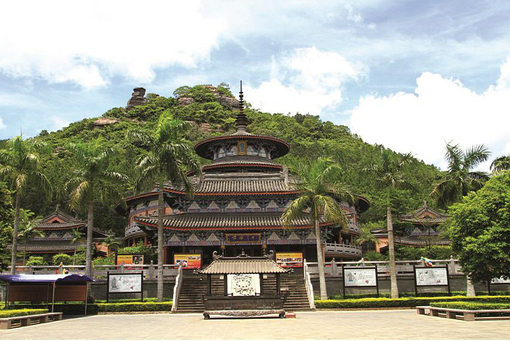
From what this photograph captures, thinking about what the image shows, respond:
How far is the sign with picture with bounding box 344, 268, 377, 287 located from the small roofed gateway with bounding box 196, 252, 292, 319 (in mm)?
6370

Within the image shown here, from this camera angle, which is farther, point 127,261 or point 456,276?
point 127,261

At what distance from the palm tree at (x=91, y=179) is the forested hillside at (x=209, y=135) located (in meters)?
31.5

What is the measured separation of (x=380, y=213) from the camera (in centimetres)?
7962

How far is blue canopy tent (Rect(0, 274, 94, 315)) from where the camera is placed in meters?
26.2

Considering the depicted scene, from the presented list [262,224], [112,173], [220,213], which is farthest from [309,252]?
[112,173]

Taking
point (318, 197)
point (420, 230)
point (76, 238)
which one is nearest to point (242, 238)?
point (318, 197)

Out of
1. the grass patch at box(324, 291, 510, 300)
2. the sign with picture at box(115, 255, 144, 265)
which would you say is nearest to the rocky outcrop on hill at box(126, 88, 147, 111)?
the sign with picture at box(115, 255, 144, 265)

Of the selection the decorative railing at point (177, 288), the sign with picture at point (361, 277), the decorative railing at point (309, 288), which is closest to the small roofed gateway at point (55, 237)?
the decorative railing at point (177, 288)

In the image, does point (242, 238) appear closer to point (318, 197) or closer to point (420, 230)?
point (318, 197)

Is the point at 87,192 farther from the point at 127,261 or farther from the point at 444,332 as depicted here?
the point at 444,332

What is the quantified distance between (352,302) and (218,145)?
26.7 m

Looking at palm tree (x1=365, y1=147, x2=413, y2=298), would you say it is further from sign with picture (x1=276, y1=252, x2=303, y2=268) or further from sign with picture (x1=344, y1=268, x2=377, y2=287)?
sign with picture (x1=276, y1=252, x2=303, y2=268)

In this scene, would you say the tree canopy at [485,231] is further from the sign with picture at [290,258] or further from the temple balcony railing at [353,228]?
the temple balcony railing at [353,228]

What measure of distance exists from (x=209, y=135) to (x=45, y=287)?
94.8m
